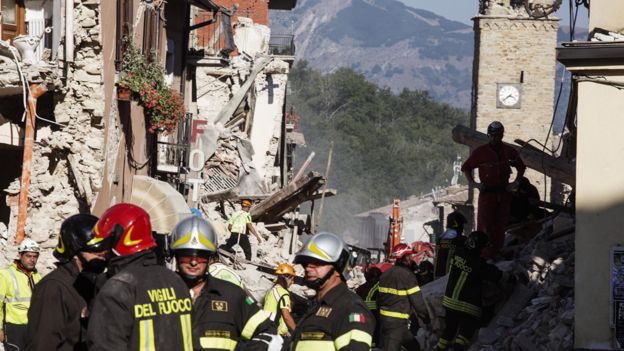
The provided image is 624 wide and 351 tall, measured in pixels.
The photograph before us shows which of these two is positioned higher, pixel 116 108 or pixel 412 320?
pixel 116 108

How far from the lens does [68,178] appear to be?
18.7 metres

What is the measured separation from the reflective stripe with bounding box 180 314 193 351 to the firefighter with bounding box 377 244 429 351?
7.60 m

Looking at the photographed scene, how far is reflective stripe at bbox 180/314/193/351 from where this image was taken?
794 centimetres

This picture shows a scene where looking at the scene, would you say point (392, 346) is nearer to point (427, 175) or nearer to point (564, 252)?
point (564, 252)

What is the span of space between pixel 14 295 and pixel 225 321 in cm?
436

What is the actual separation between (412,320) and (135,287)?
12096 millimetres

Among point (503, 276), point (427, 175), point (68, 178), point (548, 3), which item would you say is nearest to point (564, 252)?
point (503, 276)

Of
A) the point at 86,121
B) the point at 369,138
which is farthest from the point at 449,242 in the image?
the point at 369,138

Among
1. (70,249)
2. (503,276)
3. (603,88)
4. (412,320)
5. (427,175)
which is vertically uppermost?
(603,88)

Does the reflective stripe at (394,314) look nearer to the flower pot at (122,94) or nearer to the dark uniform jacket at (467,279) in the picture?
the dark uniform jacket at (467,279)

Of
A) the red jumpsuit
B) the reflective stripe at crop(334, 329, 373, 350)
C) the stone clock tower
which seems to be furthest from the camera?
the stone clock tower

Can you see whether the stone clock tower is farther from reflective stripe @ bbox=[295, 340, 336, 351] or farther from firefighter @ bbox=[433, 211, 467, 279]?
reflective stripe @ bbox=[295, 340, 336, 351]

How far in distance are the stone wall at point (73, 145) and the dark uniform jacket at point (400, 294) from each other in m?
4.86

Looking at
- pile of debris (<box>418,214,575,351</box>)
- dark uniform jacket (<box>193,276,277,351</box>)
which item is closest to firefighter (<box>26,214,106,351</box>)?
dark uniform jacket (<box>193,276,277,351</box>)
